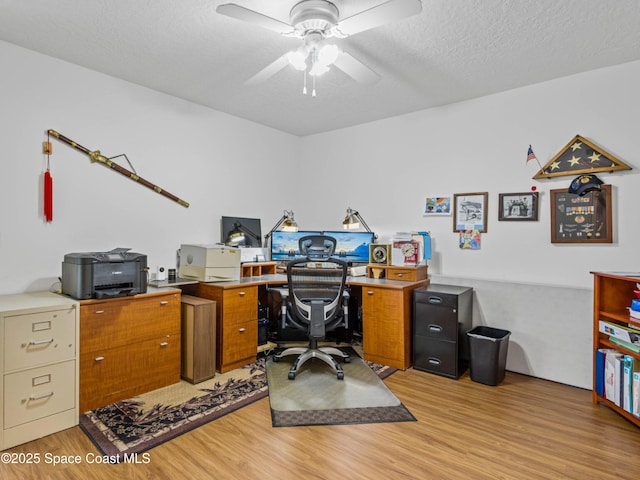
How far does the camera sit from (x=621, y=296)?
2.61m

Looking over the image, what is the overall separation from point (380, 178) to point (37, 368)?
3.43 metres

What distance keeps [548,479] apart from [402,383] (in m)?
1.23

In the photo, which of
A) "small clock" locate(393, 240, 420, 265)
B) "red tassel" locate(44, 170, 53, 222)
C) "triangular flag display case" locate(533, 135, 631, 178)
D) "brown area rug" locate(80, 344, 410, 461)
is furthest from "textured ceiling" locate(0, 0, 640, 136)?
"brown area rug" locate(80, 344, 410, 461)

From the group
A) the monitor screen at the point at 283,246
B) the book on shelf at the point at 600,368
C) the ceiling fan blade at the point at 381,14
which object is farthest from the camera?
the monitor screen at the point at 283,246

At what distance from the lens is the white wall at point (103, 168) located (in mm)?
2609

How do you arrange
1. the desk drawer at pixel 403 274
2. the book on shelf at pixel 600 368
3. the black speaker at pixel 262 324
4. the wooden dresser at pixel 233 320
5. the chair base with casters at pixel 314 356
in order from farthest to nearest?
the black speaker at pixel 262 324 < the desk drawer at pixel 403 274 < the wooden dresser at pixel 233 320 < the chair base with casters at pixel 314 356 < the book on shelf at pixel 600 368

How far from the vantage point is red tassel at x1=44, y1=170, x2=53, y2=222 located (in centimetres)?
271

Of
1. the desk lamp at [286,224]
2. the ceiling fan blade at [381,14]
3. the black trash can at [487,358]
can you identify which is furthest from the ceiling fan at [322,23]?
the black trash can at [487,358]

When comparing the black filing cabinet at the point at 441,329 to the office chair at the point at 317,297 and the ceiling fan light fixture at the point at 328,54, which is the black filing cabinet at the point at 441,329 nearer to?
the office chair at the point at 317,297

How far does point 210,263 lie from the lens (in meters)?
3.23

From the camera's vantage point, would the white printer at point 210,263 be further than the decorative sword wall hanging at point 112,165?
Yes

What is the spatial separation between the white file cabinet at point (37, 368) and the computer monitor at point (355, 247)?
8.25ft

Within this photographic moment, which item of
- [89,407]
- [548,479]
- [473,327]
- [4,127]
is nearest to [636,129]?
[473,327]

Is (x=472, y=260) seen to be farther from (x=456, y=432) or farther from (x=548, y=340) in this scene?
(x=456, y=432)
